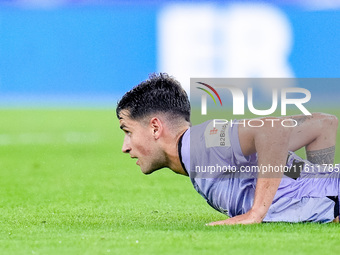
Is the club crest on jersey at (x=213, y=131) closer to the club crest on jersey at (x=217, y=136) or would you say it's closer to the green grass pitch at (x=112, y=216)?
the club crest on jersey at (x=217, y=136)

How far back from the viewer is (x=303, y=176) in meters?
4.47

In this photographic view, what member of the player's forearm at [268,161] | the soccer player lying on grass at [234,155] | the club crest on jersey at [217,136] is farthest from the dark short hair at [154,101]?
the player's forearm at [268,161]

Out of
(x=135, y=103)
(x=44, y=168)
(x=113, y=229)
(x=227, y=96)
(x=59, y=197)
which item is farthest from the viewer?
(x=227, y=96)

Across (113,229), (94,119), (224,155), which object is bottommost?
(94,119)

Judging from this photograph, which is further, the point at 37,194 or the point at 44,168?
the point at 44,168

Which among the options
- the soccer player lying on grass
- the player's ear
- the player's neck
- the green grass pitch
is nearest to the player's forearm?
the soccer player lying on grass

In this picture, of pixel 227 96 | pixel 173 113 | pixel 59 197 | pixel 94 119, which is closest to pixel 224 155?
pixel 173 113

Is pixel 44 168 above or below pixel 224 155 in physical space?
below

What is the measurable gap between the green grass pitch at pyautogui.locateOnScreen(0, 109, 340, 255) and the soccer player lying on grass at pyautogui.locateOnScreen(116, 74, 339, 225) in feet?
0.56

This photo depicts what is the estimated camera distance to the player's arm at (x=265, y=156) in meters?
4.11

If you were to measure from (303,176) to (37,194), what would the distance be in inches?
118

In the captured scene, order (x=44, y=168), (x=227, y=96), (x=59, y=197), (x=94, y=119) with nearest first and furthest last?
(x=59, y=197)
(x=44, y=168)
(x=227, y=96)
(x=94, y=119)

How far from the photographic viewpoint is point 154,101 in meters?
4.43

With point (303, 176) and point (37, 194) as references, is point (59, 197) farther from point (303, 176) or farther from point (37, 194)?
point (303, 176)
